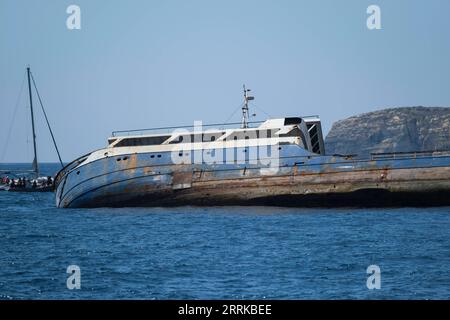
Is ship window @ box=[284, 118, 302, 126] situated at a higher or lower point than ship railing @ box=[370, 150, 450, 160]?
higher

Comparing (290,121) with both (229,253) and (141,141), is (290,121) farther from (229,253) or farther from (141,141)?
(229,253)

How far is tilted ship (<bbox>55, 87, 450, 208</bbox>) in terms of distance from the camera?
44750mm

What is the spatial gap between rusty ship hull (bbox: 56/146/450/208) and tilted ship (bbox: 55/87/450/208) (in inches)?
2.2

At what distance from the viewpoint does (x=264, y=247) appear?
33.1 meters

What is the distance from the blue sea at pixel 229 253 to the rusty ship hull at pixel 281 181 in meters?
0.77

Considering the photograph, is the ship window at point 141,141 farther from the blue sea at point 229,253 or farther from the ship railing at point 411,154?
the ship railing at point 411,154

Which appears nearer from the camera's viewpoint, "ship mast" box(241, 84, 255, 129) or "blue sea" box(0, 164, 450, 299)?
"blue sea" box(0, 164, 450, 299)

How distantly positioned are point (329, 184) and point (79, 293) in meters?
22.7

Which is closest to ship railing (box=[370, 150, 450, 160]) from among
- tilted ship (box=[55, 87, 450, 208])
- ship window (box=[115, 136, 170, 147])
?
tilted ship (box=[55, 87, 450, 208])

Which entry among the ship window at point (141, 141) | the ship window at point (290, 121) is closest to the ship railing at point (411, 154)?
the ship window at point (290, 121)

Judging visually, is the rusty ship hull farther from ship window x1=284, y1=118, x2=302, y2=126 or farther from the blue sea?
ship window x1=284, y1=118, x2=302, y2=126

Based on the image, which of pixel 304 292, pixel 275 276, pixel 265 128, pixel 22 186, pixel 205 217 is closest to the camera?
pixel 304 292

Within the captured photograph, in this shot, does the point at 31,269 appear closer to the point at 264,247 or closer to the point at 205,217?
the point at 264,247
